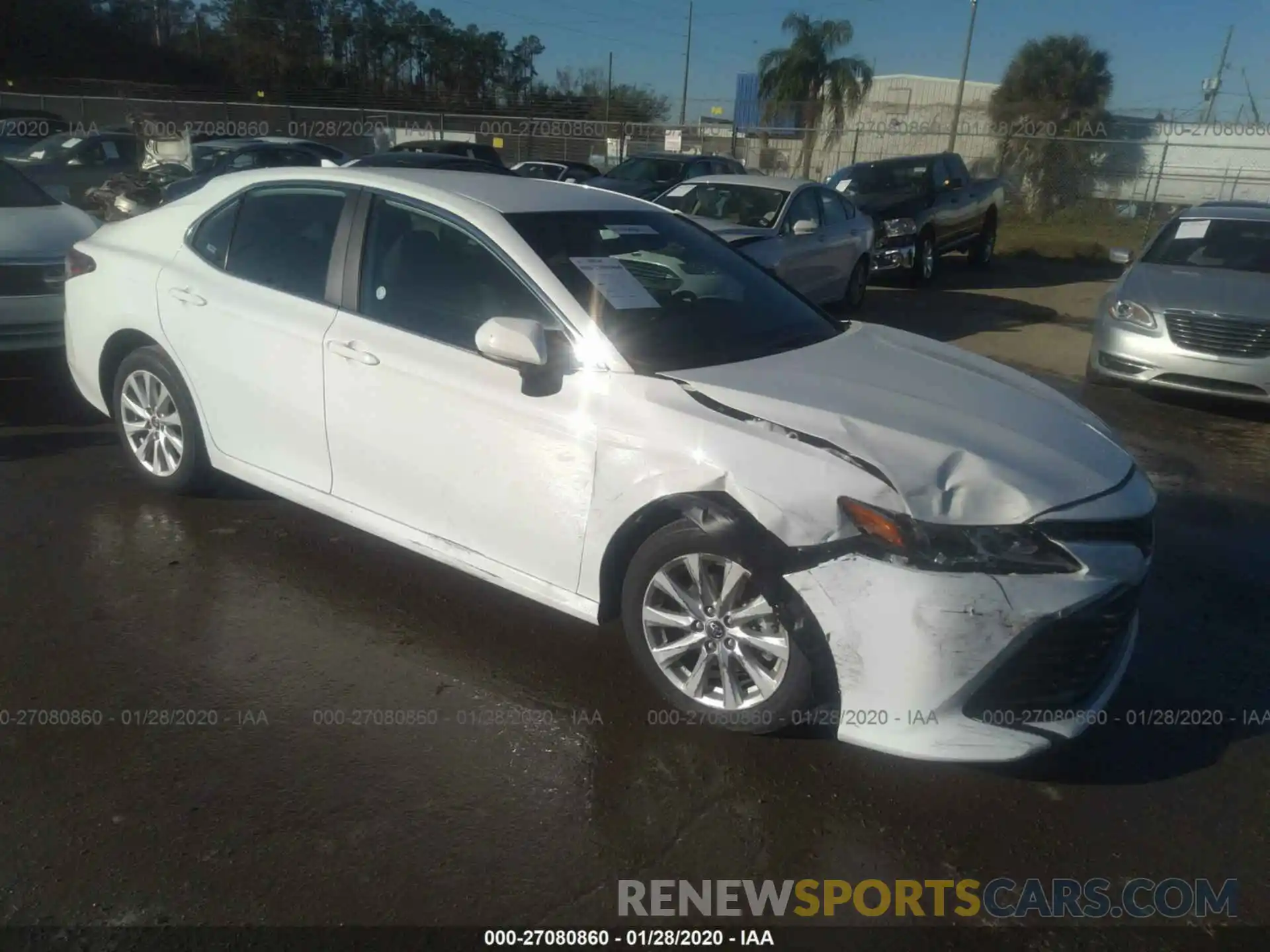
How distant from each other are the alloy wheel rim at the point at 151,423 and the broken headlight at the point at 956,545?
11.0 ft

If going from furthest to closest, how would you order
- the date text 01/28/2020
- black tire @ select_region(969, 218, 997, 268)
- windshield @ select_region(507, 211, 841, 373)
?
black tire @ select_region(969, 218, 997, 268), windshield @ select_region(507, 211, 841, 373), the date text 01/28/2020

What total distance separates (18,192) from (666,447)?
683cm

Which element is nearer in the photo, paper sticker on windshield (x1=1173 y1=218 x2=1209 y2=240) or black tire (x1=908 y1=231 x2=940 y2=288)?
paper sticker on windshield (x1=1173 y1=218 x2=1209 y2=240)

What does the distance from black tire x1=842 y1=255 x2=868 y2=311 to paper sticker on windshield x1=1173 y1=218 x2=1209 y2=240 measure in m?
3.34

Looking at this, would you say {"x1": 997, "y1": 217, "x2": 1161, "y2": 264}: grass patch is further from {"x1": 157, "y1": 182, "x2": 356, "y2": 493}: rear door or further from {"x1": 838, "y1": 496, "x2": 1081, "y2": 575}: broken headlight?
{"x1": 838, "y1": 496, "x2": 1081, "y2": 575}: broken headlight

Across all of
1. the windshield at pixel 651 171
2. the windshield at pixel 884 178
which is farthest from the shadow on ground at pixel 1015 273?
the windshield at pixel 651 171

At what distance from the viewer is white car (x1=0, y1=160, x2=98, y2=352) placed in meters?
6.77

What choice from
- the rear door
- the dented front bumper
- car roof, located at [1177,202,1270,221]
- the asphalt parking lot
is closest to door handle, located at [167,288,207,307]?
the rear door

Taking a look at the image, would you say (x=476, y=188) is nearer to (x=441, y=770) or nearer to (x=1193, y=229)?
(x=441, y=770)

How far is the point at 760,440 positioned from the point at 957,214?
1410 centimetres

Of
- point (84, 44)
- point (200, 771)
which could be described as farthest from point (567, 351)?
point (84, 44)

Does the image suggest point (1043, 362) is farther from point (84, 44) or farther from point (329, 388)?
point (84, 44)

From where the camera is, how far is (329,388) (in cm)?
414

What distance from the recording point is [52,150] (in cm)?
2094
